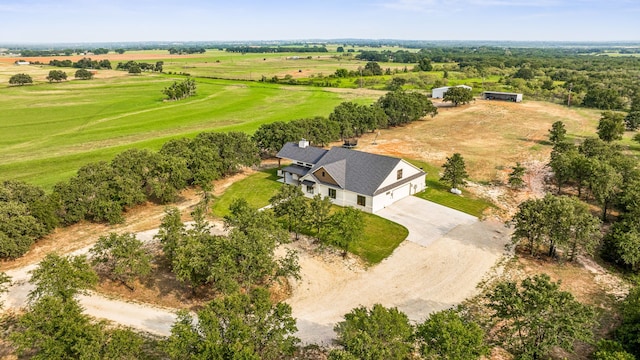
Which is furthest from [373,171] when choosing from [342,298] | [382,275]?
[342,298]

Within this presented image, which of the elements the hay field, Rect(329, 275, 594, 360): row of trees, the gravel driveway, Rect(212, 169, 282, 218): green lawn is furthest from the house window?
Rect(329, 275, 594, 360): row of trees

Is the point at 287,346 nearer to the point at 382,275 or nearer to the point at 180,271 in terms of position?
the point at 180,271

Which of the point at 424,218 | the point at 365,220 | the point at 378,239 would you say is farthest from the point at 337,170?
the point at 378,239

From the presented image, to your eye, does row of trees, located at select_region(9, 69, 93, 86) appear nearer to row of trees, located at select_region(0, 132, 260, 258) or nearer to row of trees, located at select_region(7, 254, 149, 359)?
row of trees, located at select_region(0, 132, 260, 258)

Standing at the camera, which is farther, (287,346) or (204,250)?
(204,250)

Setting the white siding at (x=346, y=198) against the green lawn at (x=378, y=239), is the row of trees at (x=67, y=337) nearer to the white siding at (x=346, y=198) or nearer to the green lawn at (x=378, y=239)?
the green lawn at (x=378, y=239)

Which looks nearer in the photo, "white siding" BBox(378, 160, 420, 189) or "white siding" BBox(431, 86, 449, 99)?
"white siding" BBox(378, 160, 420, 189)

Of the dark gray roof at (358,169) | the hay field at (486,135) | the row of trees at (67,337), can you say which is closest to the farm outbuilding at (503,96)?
the hay field at (486,135)
